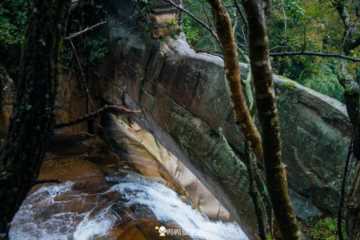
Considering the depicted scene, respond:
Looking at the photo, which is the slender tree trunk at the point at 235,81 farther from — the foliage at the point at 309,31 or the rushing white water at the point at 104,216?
the rushing white water at the point at 104,216

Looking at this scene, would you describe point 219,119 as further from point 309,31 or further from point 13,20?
point 13,20

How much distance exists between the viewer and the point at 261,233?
214 cm

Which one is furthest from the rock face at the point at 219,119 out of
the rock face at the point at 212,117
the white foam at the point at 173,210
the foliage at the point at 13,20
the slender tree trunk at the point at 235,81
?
the foliage at the point at 13,20

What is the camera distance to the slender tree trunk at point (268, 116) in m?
1.21

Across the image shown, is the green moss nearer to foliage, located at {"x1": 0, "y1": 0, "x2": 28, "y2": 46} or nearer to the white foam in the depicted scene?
the white foam

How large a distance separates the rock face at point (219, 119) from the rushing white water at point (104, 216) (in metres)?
1.55

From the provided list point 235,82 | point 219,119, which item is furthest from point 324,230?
point 235,82

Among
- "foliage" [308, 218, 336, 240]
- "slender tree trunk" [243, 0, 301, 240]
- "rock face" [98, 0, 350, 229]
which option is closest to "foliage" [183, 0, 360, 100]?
"rock face" [98, 0, 350, 229]

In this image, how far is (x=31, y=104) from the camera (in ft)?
8.50

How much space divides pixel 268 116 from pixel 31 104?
1.84m

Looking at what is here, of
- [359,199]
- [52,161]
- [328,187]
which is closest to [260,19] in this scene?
[359,199]

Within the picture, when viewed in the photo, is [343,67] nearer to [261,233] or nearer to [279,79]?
[279,79]

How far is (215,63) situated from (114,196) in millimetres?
3233

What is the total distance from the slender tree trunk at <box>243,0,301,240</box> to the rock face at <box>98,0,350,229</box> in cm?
170
